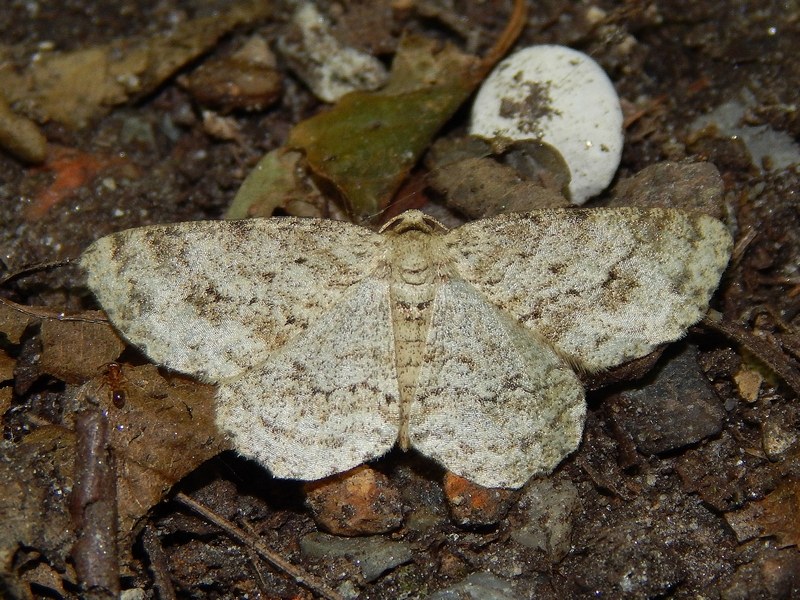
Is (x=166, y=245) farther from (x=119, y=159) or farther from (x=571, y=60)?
(x=571, y=60)

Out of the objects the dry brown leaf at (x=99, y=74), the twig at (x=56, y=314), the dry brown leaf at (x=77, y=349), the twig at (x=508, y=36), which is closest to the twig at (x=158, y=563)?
the dry brown leaf at (x=77, y=349)

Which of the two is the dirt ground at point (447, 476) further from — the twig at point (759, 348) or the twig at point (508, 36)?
the twig at point (508, 36)

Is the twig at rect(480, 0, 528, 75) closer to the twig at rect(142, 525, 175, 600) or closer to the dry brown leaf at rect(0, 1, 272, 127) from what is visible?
the dry brown leaf at rect(0, 1, 272, 127)

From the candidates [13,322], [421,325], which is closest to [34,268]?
[13,322]

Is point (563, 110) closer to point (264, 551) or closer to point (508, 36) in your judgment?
point (508, 36)

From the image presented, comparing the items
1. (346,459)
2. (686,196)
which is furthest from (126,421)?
(686,196)

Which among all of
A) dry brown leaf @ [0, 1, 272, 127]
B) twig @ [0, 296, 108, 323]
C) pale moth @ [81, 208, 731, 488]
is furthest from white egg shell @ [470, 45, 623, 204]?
twig @ [0, 296, 108, 323]
